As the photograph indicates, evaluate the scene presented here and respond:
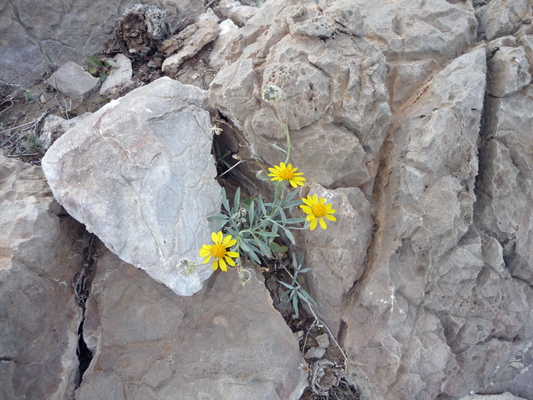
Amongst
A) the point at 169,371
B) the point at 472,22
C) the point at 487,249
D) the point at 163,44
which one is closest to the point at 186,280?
the point at 169,371

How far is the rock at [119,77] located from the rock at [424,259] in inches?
113

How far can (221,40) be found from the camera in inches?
161

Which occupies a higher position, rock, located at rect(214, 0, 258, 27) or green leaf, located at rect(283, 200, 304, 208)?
rock, located at rect(214, 0, 258, 27)

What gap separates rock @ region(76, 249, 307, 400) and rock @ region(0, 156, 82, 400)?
17 centimetres

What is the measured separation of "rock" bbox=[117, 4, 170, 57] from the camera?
402 cm

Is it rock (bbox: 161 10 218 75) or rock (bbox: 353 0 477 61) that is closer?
rock (bbox: 353 0 477 61)

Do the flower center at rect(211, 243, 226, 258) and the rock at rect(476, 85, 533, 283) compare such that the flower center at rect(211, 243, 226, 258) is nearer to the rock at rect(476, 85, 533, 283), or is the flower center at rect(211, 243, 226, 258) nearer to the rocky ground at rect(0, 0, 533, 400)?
the rocky ground at rect(0, 0, 533, 400)

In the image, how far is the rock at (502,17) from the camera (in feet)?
9.92

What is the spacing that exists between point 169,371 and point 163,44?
10.7 ft

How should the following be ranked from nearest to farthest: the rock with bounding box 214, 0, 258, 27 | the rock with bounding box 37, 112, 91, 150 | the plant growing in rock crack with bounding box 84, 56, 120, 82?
the rock with bounding box 37, 112, 91, 150 < the plant growing in rock crack with bounding box 84, 56, 120, 82 < the rock with bounding box 214, 0, 258, 27

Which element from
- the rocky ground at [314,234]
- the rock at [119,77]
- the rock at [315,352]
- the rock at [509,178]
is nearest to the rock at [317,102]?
the rocky ground at [314,234]

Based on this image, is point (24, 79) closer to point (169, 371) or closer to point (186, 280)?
Answer: point (186, 280)

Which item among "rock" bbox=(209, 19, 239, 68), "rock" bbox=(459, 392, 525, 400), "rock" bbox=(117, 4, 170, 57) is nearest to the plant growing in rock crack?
"rock" bbox=(117, 4, 170, 57)

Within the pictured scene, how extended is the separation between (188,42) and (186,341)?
9.99 ft
